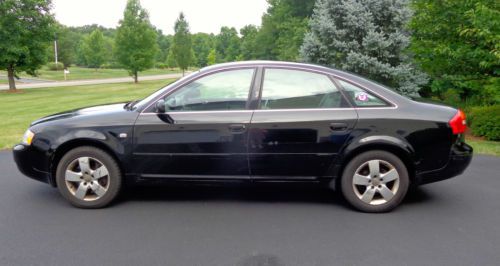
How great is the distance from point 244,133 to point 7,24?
27232 mm

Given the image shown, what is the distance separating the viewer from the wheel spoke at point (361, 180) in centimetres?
419

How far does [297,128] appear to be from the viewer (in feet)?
13.7

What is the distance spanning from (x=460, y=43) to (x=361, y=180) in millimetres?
6054

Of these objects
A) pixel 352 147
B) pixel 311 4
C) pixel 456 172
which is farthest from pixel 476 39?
pixel 311 4

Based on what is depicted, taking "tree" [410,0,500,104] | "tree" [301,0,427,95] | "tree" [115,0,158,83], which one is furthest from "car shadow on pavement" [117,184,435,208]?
"tree" [115,0,158,83]

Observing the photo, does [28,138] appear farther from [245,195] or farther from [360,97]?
[360,97]

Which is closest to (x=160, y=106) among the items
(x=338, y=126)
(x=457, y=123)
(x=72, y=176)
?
(x=72, y=176)

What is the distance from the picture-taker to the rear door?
4.17 metres

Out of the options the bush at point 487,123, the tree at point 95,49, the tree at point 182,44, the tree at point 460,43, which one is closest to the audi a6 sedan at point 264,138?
the tree at point 460,43

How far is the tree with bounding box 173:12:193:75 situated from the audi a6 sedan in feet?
146

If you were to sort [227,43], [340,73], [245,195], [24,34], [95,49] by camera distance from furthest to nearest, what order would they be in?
1. [227,43]
2. [95,49]
3. [24,34]
4. [245,195]
5. [340,73]

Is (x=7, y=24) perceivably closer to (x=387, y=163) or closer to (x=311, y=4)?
(x=311, y=4)

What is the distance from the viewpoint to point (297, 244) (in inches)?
139

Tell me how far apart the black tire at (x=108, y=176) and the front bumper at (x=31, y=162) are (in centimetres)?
20
